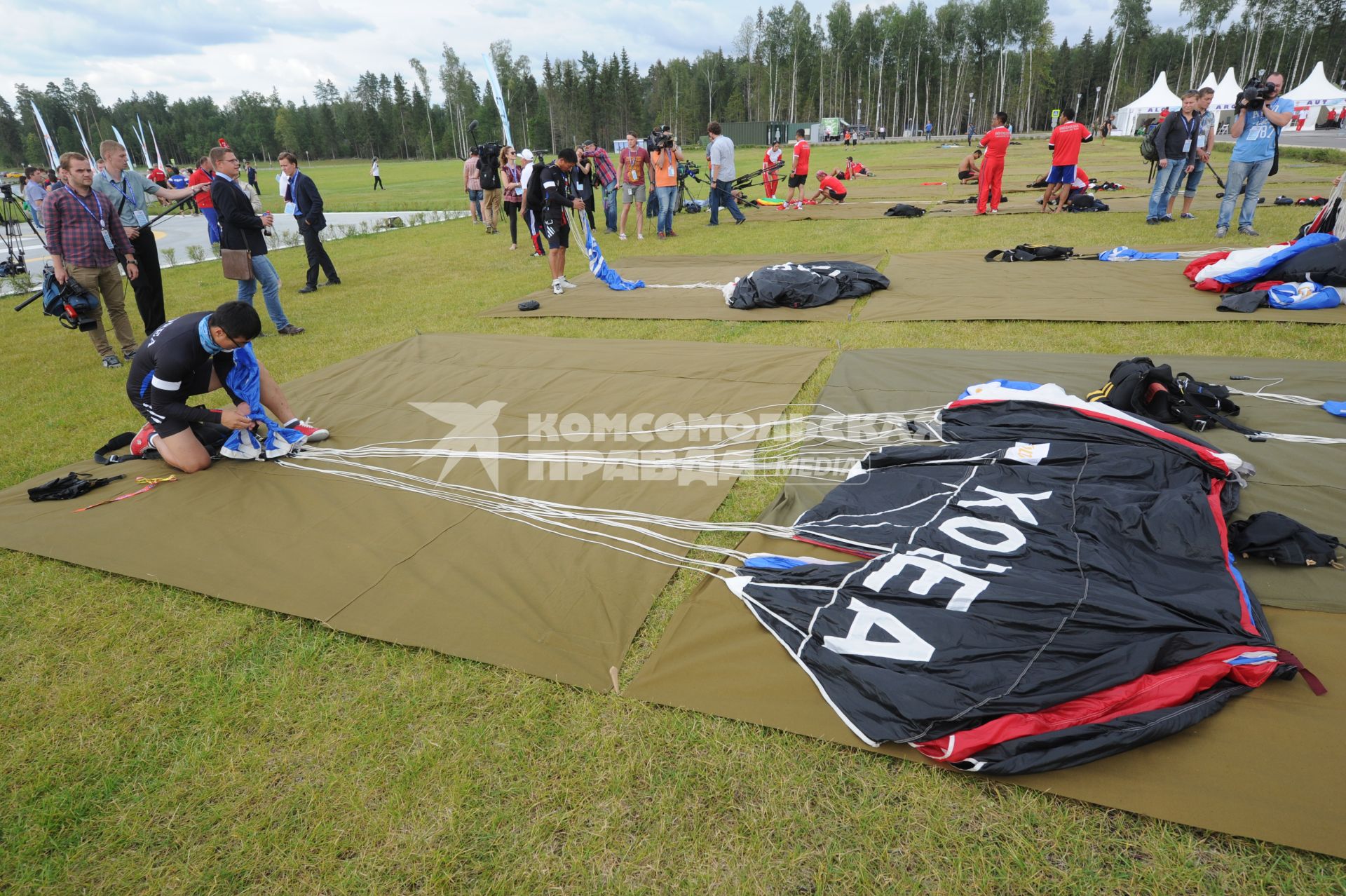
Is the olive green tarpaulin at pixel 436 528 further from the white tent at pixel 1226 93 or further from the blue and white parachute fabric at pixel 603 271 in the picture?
the white tent at pixel 1226 93

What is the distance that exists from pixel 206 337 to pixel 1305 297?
8.34 m

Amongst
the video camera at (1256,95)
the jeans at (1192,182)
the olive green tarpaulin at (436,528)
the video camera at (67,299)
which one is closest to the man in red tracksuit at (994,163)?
the jeans at (1192,182)

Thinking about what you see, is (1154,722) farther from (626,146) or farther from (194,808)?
(626,146)

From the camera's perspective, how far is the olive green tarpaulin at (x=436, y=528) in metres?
2.73

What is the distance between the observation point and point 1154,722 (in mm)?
1932

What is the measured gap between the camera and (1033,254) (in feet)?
27.3

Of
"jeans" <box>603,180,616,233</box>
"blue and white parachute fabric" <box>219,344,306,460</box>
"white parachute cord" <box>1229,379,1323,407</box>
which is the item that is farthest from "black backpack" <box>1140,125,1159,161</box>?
"blue and white parachute fabric" <box>219,344,306,460</box>

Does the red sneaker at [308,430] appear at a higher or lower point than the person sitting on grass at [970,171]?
lower

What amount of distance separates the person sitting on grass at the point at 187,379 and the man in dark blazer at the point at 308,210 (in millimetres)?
4952

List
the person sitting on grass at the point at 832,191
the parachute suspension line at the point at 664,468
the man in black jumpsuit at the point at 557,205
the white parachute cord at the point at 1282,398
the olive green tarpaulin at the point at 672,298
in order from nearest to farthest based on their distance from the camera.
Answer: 1. the parachute suspension line at the point at 664,468
2. the white parachute cord at the point at 1282,398
3. the olive green tarpaulin at the point at 672,298
4. the man in black jumpsuit at the point at 557,205
5. the person sitting on grass at the point at 832,191

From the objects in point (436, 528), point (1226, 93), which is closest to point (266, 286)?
point (436, 528)

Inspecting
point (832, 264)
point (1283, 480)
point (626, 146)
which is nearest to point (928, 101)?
point (626, 146)

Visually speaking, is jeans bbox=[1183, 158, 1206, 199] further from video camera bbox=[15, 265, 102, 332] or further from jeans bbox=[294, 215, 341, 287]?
video camera bbox=[15, 265, 102, 332]

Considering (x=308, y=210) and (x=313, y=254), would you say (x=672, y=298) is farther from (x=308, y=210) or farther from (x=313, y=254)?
(x=313, y=254)
